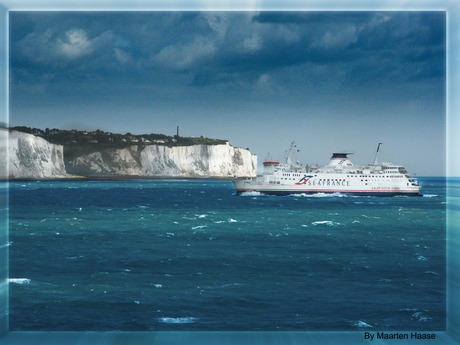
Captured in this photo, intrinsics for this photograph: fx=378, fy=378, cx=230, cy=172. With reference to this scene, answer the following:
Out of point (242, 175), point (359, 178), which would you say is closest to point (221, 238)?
point (359, 178)

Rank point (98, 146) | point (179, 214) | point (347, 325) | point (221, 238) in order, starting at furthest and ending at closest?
point (98, 146) < point (179, 214) < point (221, 238) < point (347, 325)

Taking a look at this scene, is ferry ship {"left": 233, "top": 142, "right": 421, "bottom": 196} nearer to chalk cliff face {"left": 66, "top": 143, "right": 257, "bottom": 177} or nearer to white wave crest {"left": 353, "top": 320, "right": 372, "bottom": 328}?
white wave crest {"left": 353, "top": 320, "right": 372, "bottom": 328}

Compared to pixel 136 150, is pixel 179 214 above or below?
below

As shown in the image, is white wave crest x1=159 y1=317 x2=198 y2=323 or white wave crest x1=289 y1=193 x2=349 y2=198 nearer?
white wave crest x1=159 y1=317 x2=198 y2=323

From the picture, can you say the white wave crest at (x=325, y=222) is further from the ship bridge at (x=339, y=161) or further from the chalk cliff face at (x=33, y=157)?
the chalk cliff face at (x=33, y=157)

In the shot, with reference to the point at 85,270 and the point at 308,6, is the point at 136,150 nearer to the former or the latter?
the point at 85,270

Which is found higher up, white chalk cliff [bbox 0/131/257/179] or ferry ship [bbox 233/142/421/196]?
white chalk cliff [bbox 0/131/257/179]

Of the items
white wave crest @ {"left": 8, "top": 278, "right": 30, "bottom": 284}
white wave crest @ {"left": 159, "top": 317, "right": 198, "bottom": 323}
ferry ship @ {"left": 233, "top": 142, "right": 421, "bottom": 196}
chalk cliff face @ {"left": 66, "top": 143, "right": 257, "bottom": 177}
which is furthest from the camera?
chalk cliff face @ {"left": 66, "top": 143, "right": 257, "bottom": 177}

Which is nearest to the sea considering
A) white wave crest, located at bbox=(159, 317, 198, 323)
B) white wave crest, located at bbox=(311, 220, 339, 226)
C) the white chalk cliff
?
white wave crest, located at bbox=(159, 317, 198, 323)

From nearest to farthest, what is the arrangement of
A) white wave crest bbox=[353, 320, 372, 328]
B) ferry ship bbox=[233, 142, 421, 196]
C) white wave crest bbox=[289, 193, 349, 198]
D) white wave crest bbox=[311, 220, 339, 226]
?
white wave crest bbox=[353, 320, 372, 328] → white wave crest bbox=[311, 220, 339, 226] → white wave crest bbox=[289, 193, 349, 198] → ferry ship bbox=[233, 142, 421, 196]
